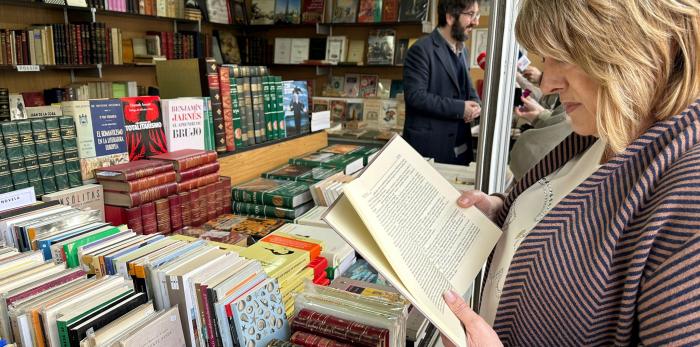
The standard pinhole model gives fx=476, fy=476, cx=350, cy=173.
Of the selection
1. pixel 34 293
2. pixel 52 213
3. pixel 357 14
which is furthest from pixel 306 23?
pixel 34 293

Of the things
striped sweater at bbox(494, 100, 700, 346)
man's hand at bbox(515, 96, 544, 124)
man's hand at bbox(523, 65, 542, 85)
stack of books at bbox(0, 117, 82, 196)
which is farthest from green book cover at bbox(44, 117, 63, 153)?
man's hand at bbox(523, 65, 542, 85)

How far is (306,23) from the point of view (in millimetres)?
5387

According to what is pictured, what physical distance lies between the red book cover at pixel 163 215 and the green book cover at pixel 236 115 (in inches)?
21.3

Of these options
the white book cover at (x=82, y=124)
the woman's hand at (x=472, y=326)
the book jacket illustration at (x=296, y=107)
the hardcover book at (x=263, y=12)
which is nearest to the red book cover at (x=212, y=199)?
the white book cover at (x=82, y=124)

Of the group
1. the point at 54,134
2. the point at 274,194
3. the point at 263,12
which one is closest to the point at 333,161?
the point at 274,194

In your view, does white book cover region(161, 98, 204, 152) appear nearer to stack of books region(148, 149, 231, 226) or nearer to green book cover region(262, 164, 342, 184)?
stack of books region(148, 149, 231, 226)

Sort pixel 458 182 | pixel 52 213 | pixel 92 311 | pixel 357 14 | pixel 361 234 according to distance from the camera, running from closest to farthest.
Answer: pixel 361 234, pixel 92 311, pixel 52 213, pixel 458 182, pixel 357 14

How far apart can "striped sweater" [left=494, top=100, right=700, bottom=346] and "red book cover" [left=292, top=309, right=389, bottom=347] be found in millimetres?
245

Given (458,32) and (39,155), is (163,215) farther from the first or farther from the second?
(458,32)

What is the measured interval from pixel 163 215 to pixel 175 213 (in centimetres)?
6

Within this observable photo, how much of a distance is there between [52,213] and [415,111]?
2.14m

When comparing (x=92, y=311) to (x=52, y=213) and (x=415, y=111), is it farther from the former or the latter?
(x=415, y=111)

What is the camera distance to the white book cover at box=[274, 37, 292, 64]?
219 inches

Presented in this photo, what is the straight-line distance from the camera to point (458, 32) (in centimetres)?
284
